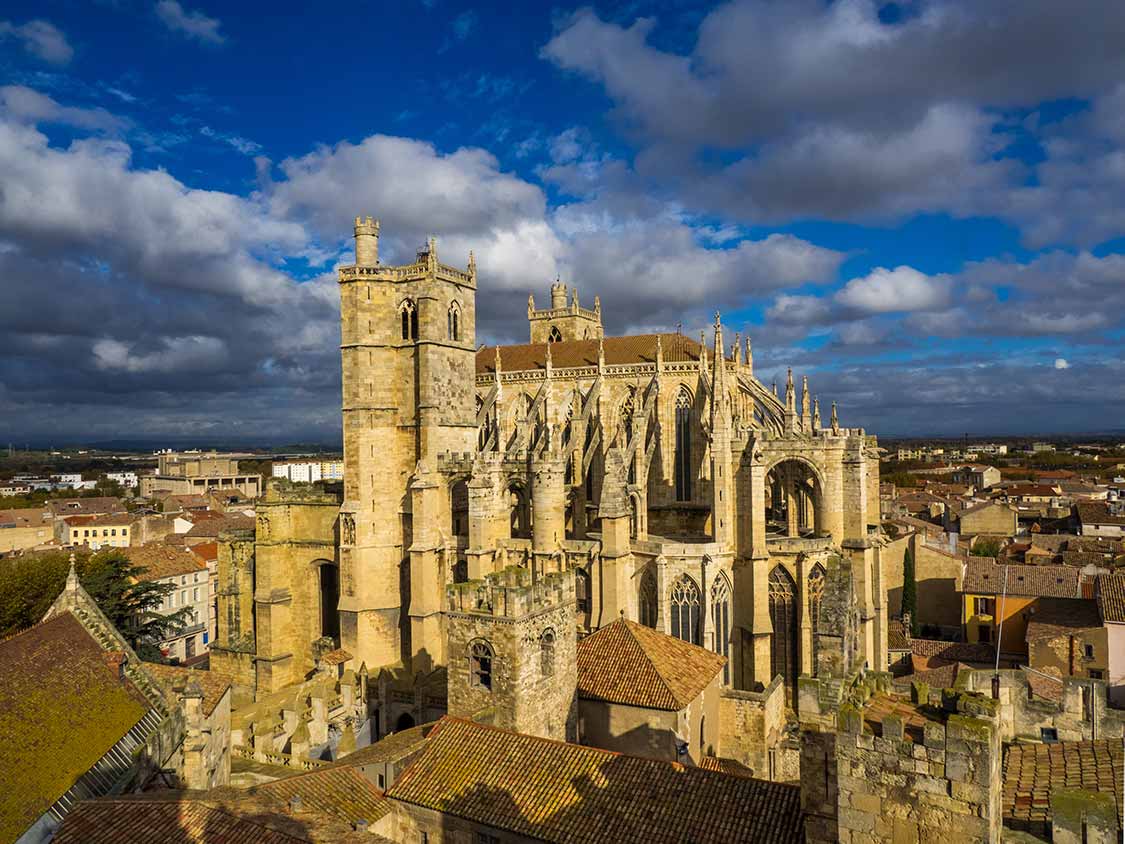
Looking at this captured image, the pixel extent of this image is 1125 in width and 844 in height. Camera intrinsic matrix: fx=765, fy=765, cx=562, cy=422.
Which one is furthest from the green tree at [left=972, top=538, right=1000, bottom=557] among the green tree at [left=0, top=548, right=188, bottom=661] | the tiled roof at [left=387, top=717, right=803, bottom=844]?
the green tree at [left=0, top=548, right=188, bottom=661]

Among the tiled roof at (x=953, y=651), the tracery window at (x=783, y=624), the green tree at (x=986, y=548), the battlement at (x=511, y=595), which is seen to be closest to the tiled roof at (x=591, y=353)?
the tracery window at (x=783, y=624)

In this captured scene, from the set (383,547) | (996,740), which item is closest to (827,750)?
(996,740)

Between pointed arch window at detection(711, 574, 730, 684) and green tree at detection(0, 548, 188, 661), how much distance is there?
95.4 ft

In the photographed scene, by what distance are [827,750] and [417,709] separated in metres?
19.4

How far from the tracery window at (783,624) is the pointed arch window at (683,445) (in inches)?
337

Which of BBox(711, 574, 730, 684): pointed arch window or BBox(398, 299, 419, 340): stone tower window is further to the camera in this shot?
BBox(398, 299, 419, 340): stone tower window

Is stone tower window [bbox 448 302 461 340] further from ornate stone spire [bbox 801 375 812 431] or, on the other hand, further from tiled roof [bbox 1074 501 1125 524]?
tiled roof [bbox 1074 501 1125 524]

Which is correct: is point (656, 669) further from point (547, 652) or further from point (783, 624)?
point (783, 624)

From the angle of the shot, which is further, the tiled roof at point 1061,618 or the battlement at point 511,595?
the tiled roof at point 1061,618

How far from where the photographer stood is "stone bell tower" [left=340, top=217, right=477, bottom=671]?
3309cm

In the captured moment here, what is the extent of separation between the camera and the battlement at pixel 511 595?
64.0ft

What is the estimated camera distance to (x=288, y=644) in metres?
35.0

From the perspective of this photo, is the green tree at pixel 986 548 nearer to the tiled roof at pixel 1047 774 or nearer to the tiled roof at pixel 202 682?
the tiled roof at pixel 1047 774

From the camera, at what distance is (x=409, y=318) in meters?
34.7
